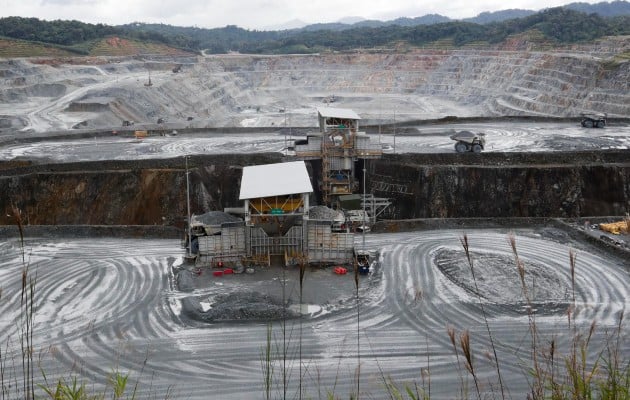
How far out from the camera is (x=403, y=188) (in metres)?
32.8

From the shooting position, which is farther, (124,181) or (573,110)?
(573,110)

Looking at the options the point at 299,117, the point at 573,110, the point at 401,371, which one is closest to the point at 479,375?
the point at 401,371

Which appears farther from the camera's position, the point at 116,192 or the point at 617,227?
the point at 116,192

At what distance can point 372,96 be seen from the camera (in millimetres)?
85625

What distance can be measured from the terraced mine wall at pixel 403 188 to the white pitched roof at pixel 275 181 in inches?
361

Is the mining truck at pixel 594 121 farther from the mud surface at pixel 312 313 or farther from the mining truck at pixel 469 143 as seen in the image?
the mud surface at pixel 312 313

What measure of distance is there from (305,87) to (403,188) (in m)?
65.3

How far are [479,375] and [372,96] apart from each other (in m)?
75.6

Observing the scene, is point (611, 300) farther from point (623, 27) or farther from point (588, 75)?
point (623, 27)

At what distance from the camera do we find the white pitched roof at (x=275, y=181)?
20.1m

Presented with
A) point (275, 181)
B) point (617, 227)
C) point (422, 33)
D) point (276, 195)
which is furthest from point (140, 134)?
point (422, 33)

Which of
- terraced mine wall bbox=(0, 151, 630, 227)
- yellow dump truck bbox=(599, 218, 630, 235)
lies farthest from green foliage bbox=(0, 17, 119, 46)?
yellow dump truck bbox=(599, 218, 630, 235)

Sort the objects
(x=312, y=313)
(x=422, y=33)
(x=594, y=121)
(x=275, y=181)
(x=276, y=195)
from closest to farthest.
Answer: (x=312, y=313) → (x=276, y=195) → (x=275, y=181) → (x=594, y=121) → (x=422, y=33)

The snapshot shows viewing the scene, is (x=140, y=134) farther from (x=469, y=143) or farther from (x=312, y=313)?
(x=312, y=313)
